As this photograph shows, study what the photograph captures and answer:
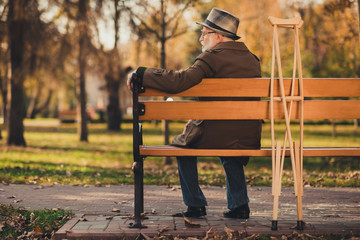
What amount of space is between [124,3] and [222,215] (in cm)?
867

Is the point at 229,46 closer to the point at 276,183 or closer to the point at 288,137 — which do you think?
the point at 288,137

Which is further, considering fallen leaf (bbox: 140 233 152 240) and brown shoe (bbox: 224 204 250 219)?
brown shoe (bbox: 224 204 250 219)

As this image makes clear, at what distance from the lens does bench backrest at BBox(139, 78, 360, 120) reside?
425 centimetres

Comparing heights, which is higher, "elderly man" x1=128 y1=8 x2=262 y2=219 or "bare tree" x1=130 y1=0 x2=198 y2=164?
"bare tree" x1=130 y1=0 x2=198 y2=164

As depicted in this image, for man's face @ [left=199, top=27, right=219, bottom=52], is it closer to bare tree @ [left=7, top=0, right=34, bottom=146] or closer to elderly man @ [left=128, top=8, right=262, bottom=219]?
elderly man @ [left=128, top=8, right=262, bottom=219]

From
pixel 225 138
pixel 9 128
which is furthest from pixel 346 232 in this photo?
pixel 9 128

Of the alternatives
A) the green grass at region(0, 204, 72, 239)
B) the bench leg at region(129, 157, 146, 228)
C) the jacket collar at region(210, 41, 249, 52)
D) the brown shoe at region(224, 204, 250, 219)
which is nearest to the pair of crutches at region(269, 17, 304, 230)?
the jacket collar at region(210, 41, 249, 52)

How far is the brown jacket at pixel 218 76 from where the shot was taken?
4.22m

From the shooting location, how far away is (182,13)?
11836mm

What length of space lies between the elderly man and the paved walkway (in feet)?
0.80

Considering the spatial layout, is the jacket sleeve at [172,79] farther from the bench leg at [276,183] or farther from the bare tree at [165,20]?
the bare tree at [165,20]

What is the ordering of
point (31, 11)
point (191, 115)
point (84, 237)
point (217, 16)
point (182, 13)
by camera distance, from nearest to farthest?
point (84, 237) < point (191, 115) < point (217, 16) < point (182, 13) < point (31, 11)

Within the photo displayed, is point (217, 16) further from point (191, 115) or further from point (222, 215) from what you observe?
point (222, 215)

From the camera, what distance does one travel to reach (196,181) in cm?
464
